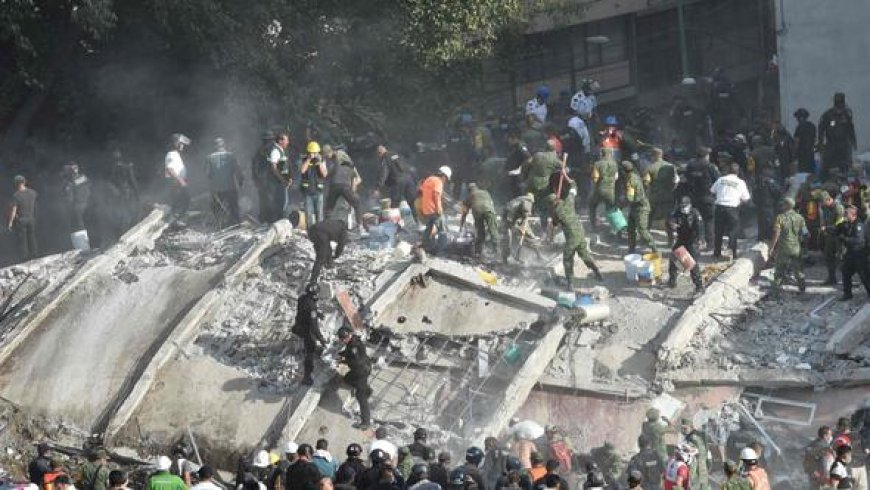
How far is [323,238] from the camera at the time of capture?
22.9 m

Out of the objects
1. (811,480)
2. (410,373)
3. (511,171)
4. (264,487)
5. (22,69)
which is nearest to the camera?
(264,487)

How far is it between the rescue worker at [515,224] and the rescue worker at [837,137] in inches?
189

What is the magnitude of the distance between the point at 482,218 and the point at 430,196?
0.84m

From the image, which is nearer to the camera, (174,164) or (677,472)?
(677,472)

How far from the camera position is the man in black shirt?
26016 millimetres

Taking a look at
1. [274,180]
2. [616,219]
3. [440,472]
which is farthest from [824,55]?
[440,472]

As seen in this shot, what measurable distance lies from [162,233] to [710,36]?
13.0 meters

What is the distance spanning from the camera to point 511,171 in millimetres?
25625

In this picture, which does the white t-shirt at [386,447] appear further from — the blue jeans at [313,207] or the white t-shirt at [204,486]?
the blue jeans at [313,207]

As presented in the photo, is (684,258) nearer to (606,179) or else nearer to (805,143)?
(606,179)

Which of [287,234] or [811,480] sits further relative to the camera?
[287,234]

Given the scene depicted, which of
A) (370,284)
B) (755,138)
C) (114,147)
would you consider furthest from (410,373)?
(114,147)

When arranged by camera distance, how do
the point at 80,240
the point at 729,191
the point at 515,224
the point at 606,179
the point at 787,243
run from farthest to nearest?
1. the point at 80,240
2. the point at 606,179
3. the point at 515,224
4. the point at 729,191
5. the point at 787,243

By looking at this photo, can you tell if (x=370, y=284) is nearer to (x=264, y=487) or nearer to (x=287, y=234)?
(x=287, y=234)
